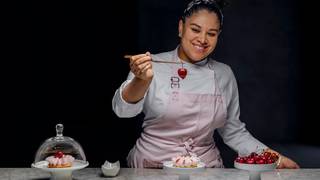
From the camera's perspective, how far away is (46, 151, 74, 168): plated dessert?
98.2 inches

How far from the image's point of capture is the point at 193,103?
→ 3.27 m

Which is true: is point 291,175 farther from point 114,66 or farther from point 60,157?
point 114,66

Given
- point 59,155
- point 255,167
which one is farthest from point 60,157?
point 255,167

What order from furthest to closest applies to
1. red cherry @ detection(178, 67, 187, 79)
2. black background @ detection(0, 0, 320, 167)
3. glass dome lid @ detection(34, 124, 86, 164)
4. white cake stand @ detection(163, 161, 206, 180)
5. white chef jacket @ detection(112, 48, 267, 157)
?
black background @ detection(0, 0, 320, 167) < red cherry @ detection(178, 67, 187, 79) < white chef jacket @ detection(112, 48, 267, 157) < glass dome lid @ detection(34, 124, 86, 164) < white cake stand @ detection(163, 161, 206, 180)

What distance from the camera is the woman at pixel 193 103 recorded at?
10.6 ft

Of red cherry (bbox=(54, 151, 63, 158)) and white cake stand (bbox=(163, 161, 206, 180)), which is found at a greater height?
red cherry (bbox=(54, 151, 63, 158))

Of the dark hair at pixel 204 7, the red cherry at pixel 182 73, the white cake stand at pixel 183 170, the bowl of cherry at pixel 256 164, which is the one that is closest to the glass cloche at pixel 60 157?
the white cake stand at pixel 183 170

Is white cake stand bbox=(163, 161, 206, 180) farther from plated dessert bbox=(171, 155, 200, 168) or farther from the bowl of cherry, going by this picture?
the bowl of cherry

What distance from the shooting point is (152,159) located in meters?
3.29

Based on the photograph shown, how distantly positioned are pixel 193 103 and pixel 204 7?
2.00ft

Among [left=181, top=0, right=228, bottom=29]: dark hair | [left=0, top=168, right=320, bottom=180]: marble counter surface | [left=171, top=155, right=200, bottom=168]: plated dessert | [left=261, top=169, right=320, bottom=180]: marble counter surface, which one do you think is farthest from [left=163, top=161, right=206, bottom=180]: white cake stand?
[left=181, top=0, right=228, bottom=29]: dark hair

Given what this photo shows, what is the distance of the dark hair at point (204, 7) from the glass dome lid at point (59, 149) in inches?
47.5

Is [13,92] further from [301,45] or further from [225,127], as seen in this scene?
[301,45]

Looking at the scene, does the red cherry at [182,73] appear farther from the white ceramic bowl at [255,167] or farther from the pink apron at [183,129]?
the white ceramic bowl at [255,167]
